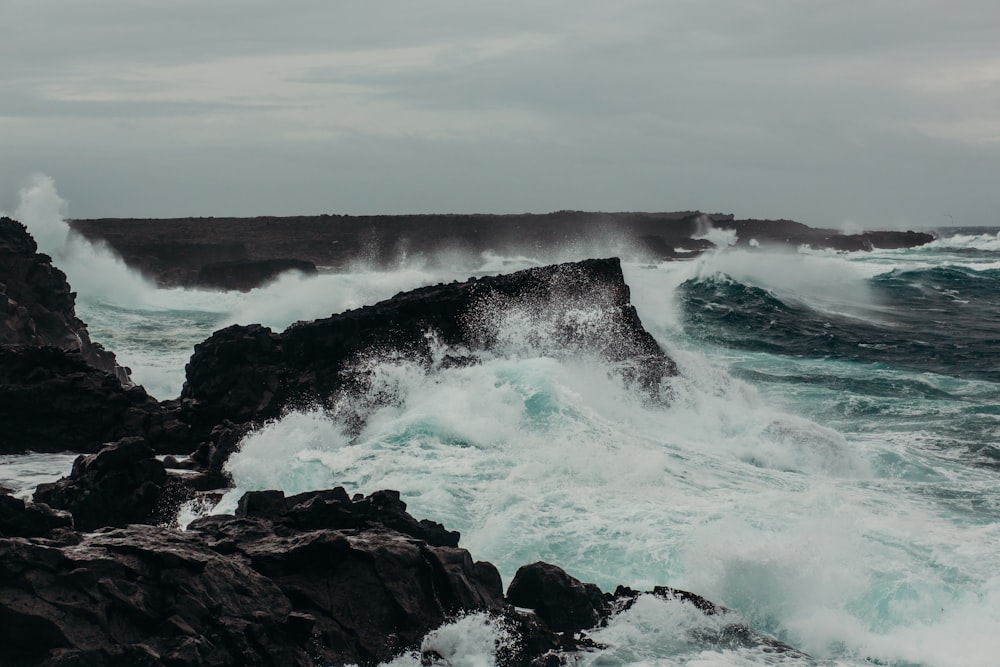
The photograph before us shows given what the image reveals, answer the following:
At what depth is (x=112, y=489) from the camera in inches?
426

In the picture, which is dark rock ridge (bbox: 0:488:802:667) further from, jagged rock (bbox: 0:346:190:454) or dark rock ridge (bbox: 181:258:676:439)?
dark rock ridge (bbox: 181:258:676:439)

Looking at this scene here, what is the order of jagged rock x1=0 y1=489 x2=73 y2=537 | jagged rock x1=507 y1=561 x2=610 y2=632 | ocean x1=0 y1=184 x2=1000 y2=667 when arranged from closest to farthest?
jagged rock x1=0 y1=489 x2=73 y2=537 < jagged rock x1=507 y1=561 x2=610 y2=632 < ocean x1=0 y1=184 x2=1000 y2=667

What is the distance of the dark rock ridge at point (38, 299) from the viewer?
20.0m

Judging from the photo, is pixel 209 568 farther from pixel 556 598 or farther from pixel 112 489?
pixel 112 489

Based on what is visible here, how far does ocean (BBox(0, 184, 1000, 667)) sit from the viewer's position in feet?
31.2

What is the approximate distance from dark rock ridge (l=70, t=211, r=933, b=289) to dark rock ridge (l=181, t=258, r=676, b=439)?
96.2ft

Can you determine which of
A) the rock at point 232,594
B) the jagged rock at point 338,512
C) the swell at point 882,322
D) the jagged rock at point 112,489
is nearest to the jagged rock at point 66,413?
the jagged rock at point 112,489

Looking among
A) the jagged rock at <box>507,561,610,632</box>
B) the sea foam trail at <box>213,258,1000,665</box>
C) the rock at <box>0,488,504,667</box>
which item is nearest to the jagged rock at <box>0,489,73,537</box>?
the rock at <box>0,488,504,667</box>

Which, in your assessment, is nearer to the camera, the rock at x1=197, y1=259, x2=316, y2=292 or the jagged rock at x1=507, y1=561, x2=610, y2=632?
the jagged rock at x1=507, y1=561, x2=610, y2=632

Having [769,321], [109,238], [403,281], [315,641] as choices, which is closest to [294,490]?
[315,641]

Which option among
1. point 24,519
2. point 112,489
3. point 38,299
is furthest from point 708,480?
point 38,299

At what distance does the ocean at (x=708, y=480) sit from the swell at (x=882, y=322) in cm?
33

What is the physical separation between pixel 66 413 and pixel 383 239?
49.2 meters

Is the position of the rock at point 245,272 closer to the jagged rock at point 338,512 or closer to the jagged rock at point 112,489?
the jagged rock at point 112,489
